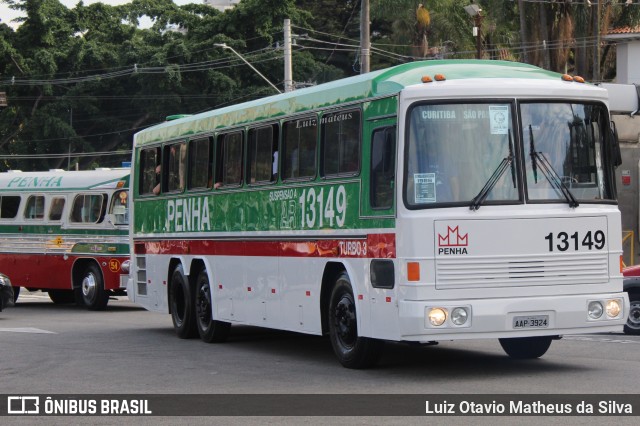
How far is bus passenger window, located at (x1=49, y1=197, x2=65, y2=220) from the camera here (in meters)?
28.1

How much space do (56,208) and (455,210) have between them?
17.5m

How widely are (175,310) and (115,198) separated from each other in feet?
27.3

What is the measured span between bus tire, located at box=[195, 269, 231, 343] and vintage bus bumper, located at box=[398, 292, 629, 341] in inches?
244

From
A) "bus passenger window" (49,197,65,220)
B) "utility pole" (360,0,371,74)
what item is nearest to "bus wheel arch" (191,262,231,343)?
"bus passenger window" (49,197,65,220)

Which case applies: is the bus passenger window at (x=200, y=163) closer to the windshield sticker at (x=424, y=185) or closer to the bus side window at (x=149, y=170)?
the bus side window at (x=149, y=170)

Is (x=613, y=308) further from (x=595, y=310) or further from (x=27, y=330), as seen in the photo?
(x=27, y=330)

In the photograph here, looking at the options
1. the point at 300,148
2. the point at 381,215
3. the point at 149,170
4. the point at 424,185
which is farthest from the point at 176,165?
the point at 424,185

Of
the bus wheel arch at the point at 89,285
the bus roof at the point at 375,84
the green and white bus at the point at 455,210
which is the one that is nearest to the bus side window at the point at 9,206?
the bus wheel arch at the point at 89,285

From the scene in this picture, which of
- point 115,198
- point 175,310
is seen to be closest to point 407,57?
point 115,198

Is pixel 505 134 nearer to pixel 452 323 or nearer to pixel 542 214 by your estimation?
pixel 542 214

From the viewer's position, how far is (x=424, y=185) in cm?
1239
